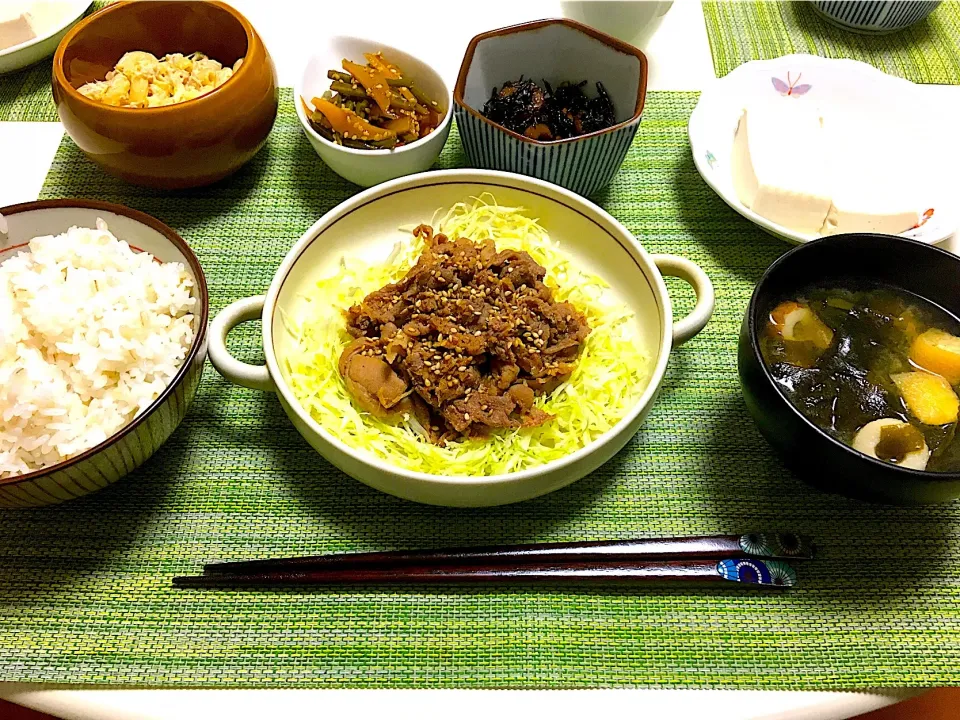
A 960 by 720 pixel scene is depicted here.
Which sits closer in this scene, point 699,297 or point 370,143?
point 699,297

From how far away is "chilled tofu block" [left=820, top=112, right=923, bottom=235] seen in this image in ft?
7.52

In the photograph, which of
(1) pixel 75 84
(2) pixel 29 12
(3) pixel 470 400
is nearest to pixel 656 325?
(3) pixel 470 400

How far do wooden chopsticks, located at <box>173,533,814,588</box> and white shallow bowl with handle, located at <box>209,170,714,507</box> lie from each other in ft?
0.53

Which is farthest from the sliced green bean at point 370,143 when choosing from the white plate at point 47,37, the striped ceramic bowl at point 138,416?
the white plate at point 47,37

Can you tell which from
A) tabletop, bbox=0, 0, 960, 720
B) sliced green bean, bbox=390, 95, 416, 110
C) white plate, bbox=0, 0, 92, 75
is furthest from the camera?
white plate, bbox=0, 0, 92, 75

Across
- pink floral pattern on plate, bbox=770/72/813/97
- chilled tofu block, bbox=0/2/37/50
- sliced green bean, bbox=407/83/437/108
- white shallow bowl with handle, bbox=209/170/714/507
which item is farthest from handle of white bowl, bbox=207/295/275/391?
pink floral pattern on plate, bbox=770/72/813/97

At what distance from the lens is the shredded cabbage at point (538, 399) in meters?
1.85

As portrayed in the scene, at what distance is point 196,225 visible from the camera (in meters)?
2.46

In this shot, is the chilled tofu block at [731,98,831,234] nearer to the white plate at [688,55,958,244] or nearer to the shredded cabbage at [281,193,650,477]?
the white plate at [688,55,958,244]

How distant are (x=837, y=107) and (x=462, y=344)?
1.92 m

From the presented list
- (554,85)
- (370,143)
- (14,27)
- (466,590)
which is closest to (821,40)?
(554,85)

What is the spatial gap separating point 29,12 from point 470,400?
9.50ft

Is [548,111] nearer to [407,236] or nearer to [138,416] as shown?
[407,236]

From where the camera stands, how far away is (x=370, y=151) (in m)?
2.36
